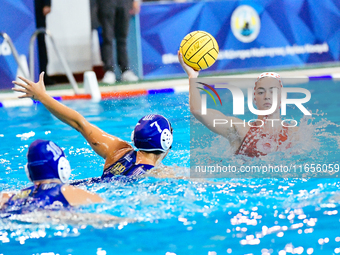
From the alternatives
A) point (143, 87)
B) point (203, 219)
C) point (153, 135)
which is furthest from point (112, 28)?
point (203, 219)

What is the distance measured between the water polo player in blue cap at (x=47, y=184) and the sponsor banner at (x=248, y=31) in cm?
790

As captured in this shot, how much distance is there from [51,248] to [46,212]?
0.78 ft

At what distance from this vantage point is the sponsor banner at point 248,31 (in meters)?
10.7

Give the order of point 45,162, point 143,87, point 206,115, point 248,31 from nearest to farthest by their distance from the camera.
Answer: point 45,162 < point 206,115 < point 143,87 < point 248,31

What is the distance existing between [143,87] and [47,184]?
6573 mm

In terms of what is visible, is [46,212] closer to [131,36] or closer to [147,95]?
[147,95]

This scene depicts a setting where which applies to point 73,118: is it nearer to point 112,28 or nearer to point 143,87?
point 143,87

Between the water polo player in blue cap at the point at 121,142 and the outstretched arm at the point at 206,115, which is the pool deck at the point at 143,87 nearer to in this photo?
the outstretched arm at the point at 206,115

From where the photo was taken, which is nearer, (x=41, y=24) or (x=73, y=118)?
(x=73, y=118)

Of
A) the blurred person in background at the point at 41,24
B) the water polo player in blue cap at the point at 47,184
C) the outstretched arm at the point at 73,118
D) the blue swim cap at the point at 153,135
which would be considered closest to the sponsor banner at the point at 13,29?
the blurred person in background at the point at 41,24

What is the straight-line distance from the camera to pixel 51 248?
2.78m

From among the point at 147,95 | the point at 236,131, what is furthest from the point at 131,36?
the point at 236,131

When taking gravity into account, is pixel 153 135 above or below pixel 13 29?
below

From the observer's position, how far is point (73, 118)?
3.47 metres
